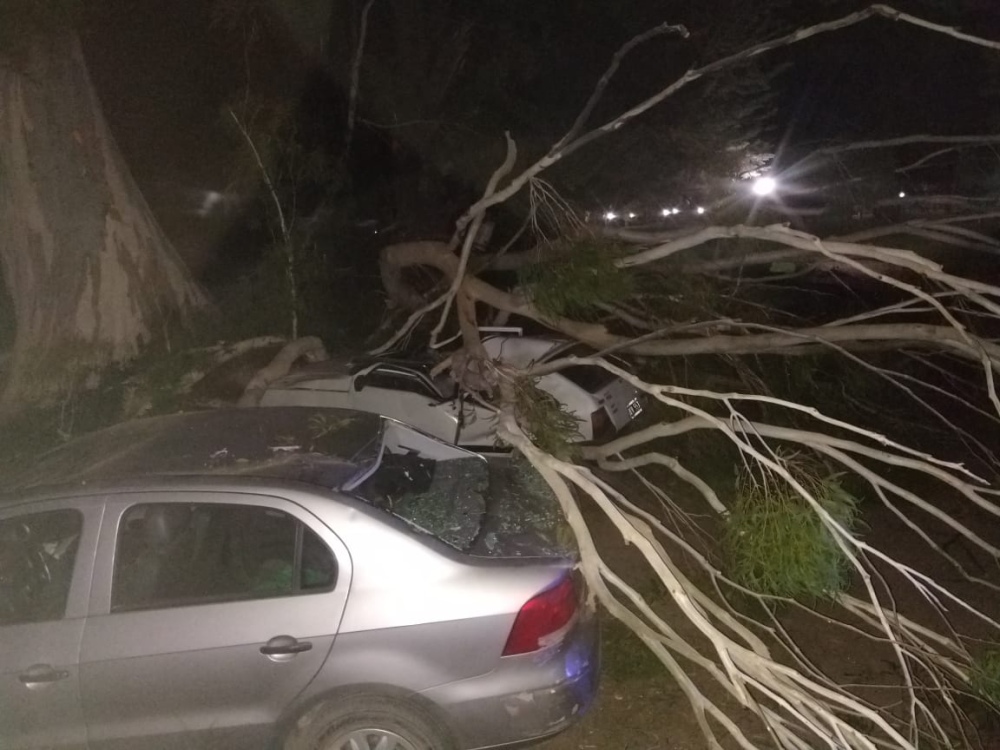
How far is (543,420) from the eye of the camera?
4.92 metres

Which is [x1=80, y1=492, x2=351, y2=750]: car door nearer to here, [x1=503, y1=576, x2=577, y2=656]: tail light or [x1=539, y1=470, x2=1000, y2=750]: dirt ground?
[x1=503, y1=576, x2=577, y2=656]: tail light

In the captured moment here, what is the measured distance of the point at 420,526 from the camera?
3.50m

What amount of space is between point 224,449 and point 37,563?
826mm

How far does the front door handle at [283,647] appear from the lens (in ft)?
10.4

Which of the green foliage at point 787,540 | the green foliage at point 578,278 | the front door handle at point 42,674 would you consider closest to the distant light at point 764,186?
the green foliage at point 578,278

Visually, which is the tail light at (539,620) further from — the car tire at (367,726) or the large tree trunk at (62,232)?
the large tree trunk at (62,232)

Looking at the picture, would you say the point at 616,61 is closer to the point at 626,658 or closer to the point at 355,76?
the point at 626,658

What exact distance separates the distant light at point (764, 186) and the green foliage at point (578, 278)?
7.92 ft

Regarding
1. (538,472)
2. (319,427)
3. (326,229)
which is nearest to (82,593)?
(319,427)

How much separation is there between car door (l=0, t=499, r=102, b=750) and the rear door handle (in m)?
0.71

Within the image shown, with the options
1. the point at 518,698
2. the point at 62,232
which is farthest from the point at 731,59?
the point at 62,232

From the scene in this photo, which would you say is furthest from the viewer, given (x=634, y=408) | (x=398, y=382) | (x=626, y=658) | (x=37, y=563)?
(x=634, y=408)

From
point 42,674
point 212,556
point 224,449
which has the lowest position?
point 42,674

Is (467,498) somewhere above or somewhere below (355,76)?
below
